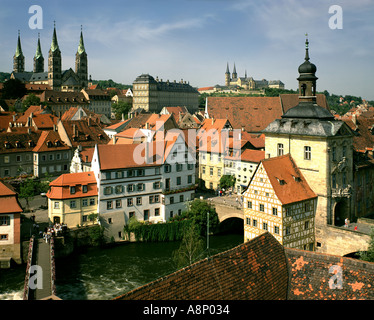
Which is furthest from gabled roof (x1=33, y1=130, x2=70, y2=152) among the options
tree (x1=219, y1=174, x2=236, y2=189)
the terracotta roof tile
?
the terracotta roof tile

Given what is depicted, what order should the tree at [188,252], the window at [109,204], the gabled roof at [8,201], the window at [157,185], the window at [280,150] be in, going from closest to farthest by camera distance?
the tree at [188,252], the gabled roof at [8,201], the window at [280,150], the window at [109,204], the window at [157,185]

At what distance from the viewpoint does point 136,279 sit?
31938 mm

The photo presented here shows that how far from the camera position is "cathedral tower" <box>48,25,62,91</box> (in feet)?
502

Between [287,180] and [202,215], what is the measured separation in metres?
11.5

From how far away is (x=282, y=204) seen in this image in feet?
100

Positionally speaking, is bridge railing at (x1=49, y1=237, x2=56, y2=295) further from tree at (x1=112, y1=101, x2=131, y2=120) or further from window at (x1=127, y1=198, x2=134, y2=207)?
tree at (x1=112, y1=101, x2=131, y2=120)

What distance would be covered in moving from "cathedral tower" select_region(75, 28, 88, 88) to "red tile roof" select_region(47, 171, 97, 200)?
5209 inches

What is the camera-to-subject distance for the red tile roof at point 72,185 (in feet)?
129

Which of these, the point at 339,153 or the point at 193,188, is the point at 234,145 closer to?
the point at 193,188

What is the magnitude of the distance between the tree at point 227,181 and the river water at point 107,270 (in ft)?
30.3

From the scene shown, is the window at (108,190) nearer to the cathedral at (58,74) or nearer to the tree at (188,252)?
the tree at (188,252)

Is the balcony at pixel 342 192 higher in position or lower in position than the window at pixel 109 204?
higher

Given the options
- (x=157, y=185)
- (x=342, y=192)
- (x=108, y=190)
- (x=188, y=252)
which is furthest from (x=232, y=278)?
(x=157, y=185)

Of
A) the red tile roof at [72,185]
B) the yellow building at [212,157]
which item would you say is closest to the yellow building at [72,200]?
the red tile roof at [72,185]
